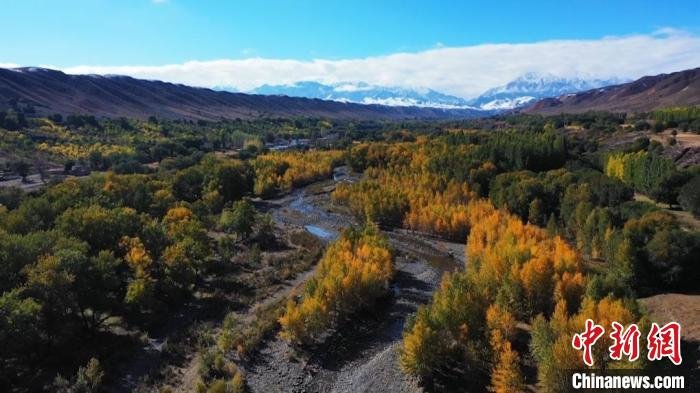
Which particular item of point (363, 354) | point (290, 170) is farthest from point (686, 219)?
point (290, 170)

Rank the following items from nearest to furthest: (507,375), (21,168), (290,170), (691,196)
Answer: (507,375) < (691,196) < (21,168) < (290,170)

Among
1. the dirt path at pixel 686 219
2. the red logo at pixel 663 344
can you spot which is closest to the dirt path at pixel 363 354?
the red logo at pixel 663 344

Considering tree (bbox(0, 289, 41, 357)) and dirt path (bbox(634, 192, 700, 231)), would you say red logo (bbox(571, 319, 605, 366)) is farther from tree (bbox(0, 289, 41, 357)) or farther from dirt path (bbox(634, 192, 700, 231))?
dirt path (bbox(634, 192, 700, 231))

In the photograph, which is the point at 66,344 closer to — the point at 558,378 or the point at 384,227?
the point at 558,378

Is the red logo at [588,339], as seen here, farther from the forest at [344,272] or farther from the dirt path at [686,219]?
the dirt path at [686,219]

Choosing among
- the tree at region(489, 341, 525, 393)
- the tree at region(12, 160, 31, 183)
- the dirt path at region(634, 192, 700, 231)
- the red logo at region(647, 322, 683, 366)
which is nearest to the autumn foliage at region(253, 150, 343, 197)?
the tree at region(12, 160, 31, 183)

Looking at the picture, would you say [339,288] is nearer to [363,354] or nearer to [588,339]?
[363,354]

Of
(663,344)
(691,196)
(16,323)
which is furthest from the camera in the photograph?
(691,196)

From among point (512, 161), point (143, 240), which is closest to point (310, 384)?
point (143, 240)
